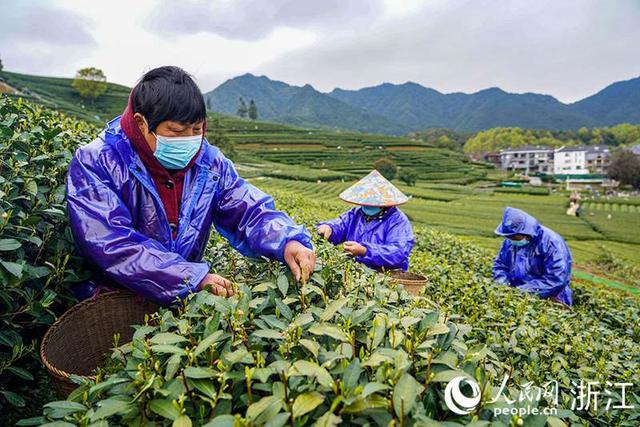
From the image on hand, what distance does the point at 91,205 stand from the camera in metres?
1.60

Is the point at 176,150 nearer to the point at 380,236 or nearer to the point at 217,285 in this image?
the point at 217,285

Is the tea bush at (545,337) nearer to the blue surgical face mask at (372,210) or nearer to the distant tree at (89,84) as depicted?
the blue surgical face mask at (372,210)

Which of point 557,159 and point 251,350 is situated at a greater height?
point 251,350

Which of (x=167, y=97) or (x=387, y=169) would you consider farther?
(x=387, y=169)

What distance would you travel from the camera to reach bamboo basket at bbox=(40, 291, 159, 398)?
1.49 meters

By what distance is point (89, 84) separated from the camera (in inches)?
2440

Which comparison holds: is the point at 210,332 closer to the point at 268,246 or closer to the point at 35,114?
the point at 268,246

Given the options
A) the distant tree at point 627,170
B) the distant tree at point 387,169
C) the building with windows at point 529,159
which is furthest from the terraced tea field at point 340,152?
the building with windows at point 529,159

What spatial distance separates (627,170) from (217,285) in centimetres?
6224

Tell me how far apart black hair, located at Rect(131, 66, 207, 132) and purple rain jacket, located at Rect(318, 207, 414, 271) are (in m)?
2.01

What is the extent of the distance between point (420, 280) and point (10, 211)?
8.25ft

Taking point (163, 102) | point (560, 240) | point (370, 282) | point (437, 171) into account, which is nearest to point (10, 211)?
point (163, 102)

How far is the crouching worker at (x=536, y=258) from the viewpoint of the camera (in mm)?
4883

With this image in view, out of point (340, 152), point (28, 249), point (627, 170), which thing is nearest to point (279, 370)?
point (28, 249)
